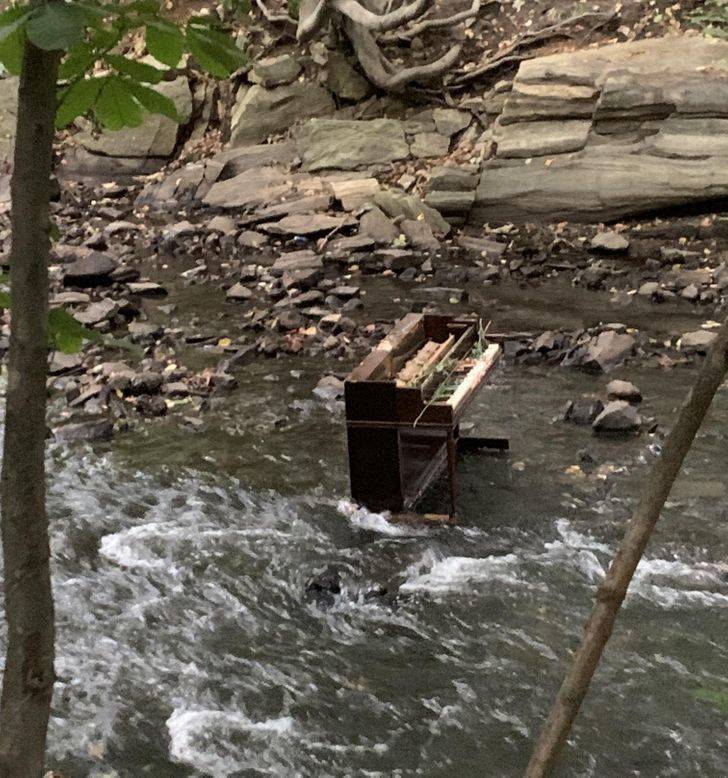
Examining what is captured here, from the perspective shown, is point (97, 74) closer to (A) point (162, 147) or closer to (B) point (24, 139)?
(B) point (24, 139)

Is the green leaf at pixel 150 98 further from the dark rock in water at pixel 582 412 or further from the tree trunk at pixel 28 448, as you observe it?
the dark rock in water at pixel 582 412

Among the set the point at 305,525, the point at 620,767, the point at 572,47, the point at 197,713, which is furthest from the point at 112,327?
the point at 572,47

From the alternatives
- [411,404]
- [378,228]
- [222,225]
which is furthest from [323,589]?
[222,225]

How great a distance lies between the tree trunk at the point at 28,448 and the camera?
3.85ft

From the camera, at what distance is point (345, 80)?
758 inches

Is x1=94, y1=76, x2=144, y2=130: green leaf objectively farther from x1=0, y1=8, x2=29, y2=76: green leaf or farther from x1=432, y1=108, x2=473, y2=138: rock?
x1=432, y1=108, x2=473, y2=138: rock

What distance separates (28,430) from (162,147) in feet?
67.5

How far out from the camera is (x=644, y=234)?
48.5 ft

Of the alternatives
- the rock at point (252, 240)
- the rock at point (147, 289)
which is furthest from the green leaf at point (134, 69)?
the rock at point (252, 240)

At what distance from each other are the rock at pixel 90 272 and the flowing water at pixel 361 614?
18.0 ft

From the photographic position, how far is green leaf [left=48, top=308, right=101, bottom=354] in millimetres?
1450

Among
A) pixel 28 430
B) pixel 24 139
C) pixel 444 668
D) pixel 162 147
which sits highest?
pixel 24 139

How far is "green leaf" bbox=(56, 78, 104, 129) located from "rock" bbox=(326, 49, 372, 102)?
60.4 ft

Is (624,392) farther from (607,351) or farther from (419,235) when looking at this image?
(419,235)
